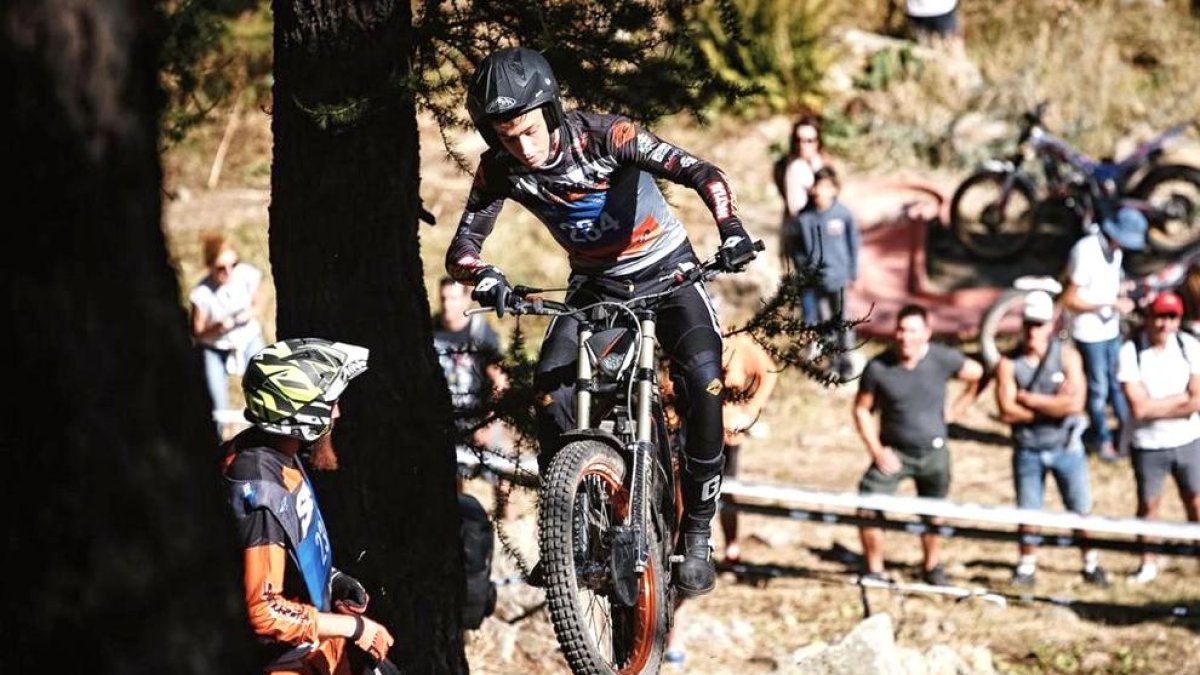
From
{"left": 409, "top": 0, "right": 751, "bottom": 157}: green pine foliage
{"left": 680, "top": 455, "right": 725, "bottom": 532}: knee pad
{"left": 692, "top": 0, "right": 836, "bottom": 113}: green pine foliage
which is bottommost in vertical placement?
{"left": 680, "top": 455, "right": 725, "bottom": 532}: knee pad

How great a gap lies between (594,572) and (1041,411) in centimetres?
533

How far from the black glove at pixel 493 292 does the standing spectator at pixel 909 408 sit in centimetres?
469

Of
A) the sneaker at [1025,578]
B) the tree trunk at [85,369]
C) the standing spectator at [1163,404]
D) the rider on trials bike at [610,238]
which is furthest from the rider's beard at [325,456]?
the sneaker at [1025,578]

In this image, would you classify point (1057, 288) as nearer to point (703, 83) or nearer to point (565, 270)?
point (565, 270)

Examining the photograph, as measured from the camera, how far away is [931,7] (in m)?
Result: 19.7

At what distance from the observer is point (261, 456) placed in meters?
4.89

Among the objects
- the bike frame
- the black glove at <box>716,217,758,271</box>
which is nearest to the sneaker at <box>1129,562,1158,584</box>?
the bike frame

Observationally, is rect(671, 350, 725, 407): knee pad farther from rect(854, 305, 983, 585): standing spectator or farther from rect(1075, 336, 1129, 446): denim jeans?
rect(1075, 336, 1129, 446): denim jeans

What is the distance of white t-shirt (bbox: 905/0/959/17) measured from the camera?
64.4 feet

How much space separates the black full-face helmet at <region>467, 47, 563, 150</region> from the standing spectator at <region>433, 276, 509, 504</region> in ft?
2.13

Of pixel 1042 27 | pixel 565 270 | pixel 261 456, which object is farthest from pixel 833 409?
pixel 261 456

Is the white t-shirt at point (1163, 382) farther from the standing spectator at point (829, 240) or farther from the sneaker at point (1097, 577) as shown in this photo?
the standing spectator at point (829, 240)

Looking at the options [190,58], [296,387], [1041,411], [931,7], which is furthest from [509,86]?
[931,7]

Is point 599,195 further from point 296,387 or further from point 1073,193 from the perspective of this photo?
point 1073,193
